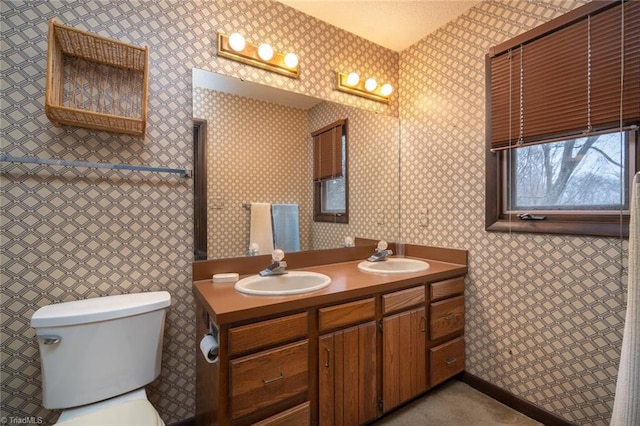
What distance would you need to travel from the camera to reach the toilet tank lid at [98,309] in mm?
1057

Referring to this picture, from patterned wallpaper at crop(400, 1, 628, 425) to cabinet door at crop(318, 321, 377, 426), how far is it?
0.90m

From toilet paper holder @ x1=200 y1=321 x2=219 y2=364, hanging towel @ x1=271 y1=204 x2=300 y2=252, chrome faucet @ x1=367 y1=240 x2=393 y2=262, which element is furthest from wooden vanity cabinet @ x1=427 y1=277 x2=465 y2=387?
toilet paper holder @ x1=200 y1=321 x2=219 y2=364

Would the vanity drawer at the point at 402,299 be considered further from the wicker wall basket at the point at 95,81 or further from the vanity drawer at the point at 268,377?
the wicker wall basket at the point at 95,81

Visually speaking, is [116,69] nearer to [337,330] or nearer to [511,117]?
[337,330]

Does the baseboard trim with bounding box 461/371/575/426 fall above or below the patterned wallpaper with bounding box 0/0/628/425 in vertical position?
below

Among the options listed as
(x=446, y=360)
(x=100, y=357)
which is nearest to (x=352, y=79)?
(x=446, y=360)

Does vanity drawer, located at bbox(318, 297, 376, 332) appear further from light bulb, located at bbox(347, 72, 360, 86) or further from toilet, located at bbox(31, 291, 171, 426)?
light bulb, located at bbox(347, 72, 360, 86)

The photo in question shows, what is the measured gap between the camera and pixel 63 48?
1.21 meters

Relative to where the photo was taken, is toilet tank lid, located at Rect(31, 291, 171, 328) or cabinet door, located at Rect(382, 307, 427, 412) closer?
toilet tank lid, located at Rect(31, 291, 171, 328)

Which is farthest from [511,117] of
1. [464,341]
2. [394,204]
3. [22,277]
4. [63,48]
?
[22,277]

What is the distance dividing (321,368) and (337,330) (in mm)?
178

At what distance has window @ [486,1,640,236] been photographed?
129 centimetres

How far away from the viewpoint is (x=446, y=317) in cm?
178

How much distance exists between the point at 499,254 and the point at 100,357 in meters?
2.12
